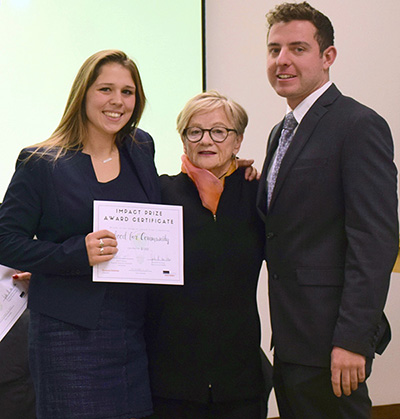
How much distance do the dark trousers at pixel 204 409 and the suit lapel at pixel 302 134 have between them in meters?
0.68

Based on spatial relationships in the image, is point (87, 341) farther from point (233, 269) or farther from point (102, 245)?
point (233, 269)

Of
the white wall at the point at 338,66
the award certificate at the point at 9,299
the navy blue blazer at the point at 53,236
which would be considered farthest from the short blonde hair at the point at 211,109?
the white wall at the point at 338,66

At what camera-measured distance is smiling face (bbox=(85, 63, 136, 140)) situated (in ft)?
5.91

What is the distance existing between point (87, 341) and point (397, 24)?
10.2ft

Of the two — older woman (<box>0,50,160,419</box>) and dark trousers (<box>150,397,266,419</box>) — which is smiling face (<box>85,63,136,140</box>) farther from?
dark trousers (<box>150,397,266,419</box>)

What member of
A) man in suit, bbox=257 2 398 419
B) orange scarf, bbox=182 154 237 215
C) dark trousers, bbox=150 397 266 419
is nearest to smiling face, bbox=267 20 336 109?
man in suit, bbox=257 2 398 419

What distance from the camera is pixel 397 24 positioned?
3732 mm

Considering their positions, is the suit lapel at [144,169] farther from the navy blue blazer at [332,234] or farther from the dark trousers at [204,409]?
the dark trousers at [204,409]

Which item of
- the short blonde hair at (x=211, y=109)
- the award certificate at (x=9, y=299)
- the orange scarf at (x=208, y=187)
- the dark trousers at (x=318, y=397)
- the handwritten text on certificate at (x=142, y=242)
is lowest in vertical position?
the dark trousers at (x=318, y=397)

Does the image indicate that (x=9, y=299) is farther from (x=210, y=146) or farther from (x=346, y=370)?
(x=346, y=370)

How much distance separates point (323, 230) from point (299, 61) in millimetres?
578

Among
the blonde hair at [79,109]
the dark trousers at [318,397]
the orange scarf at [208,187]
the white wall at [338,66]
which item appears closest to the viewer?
the dark trousers at [318,397]

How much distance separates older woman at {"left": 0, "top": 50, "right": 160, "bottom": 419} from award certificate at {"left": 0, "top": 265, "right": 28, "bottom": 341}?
0.44ft

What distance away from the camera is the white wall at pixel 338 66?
349 centimetres
